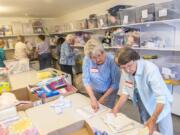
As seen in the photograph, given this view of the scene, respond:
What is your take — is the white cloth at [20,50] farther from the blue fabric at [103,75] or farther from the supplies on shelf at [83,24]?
the blue fabric at [103,75]

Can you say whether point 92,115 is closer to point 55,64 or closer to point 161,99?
point 161,99

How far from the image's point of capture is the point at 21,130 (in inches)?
52.2

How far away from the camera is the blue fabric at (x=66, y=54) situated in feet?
13.7

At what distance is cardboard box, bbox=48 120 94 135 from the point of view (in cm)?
122

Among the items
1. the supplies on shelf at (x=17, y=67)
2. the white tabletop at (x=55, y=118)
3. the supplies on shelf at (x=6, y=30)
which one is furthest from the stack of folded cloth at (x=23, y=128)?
the supplies on shelf at (x=6, y=30)

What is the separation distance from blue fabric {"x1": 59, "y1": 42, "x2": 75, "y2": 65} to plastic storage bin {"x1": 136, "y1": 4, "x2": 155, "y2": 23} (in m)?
1.81

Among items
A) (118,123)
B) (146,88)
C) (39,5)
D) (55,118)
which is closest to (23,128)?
(55,118)

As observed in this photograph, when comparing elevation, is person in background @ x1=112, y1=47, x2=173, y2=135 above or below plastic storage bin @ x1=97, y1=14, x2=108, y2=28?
below

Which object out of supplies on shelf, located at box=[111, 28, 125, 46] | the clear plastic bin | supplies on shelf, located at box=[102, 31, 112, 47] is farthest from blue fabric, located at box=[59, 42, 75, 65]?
the clear plastic bin

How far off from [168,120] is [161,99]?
14.9 inches

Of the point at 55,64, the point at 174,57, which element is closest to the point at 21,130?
the point at 174,57

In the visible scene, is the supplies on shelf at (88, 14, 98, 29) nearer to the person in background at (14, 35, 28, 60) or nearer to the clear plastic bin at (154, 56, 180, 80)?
the clear plastic bin at (154, 56, 180, 80)

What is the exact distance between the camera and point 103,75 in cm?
191

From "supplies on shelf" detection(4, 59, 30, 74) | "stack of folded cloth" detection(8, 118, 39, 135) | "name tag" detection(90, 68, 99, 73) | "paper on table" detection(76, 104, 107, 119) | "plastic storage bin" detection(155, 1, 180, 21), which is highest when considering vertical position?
"plastic storage bin" detection(155, 1, 180, 21)
